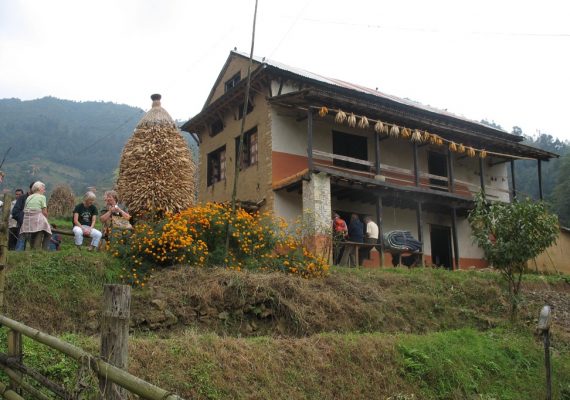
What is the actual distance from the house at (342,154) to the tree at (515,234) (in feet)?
13.9

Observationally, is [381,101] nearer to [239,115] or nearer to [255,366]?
[239,115]

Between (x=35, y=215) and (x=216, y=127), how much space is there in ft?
36.6

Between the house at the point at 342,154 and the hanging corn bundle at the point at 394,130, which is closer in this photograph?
the house at the point at 342,154

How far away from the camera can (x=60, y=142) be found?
67250 millimetres

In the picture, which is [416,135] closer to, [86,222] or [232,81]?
[232,81]

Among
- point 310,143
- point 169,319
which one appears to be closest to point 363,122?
point 310,143

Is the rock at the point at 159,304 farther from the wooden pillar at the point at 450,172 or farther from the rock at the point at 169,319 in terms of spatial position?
the wooden pillar at the point at 450,172

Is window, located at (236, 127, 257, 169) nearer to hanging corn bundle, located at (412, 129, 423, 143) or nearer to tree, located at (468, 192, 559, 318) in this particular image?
hanging corn bundle, located at (412, 129, 423, 143)

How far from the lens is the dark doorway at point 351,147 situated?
19312mm

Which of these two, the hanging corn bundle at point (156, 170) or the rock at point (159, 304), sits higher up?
the hanging corn bundle at point (156, 170)

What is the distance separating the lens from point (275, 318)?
10.2 meters

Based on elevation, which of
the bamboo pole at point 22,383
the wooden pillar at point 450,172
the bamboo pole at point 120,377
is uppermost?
the wooden pillar at point 450,172

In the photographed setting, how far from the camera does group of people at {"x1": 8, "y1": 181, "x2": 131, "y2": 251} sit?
11.2 meters

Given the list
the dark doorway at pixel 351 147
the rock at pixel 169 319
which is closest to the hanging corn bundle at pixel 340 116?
the dark doorway at pixel 351 147
